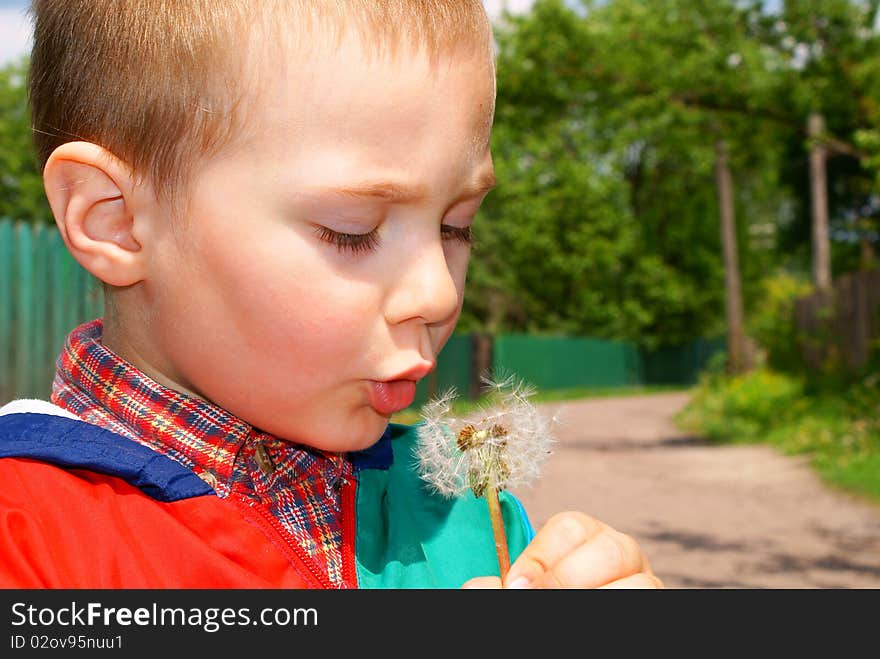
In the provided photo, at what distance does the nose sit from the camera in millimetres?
1280

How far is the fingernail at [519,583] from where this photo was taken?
1.14 meters

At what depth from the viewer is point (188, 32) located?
1269mm

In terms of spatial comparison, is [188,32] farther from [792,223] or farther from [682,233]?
[682,233]

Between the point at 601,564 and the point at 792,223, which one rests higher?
the point at 792,223

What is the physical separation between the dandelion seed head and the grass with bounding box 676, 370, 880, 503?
7668mm

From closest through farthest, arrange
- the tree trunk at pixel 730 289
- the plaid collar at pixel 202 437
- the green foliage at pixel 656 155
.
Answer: the plaid collar at pixel 202 437, the green foliage at pixel 656 155, the tree trunk at pixel 730 289

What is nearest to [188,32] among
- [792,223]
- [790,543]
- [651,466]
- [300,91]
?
[300,91]

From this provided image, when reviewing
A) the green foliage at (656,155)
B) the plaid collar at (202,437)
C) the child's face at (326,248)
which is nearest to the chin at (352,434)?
the child's face at (326,248)

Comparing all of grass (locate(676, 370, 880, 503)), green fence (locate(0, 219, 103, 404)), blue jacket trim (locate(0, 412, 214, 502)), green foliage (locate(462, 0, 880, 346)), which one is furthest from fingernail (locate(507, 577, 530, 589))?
green fence (locate(0, 219, 103, 404))

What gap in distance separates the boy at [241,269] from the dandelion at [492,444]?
69mm

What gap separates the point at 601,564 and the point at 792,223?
95.9 ft

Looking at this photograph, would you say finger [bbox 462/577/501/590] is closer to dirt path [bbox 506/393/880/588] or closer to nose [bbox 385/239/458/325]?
nose [bbox 385/239/458/325]

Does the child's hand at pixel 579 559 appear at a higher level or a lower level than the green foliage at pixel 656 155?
lower

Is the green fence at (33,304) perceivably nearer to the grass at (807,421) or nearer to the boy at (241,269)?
the grass at (807,421)
